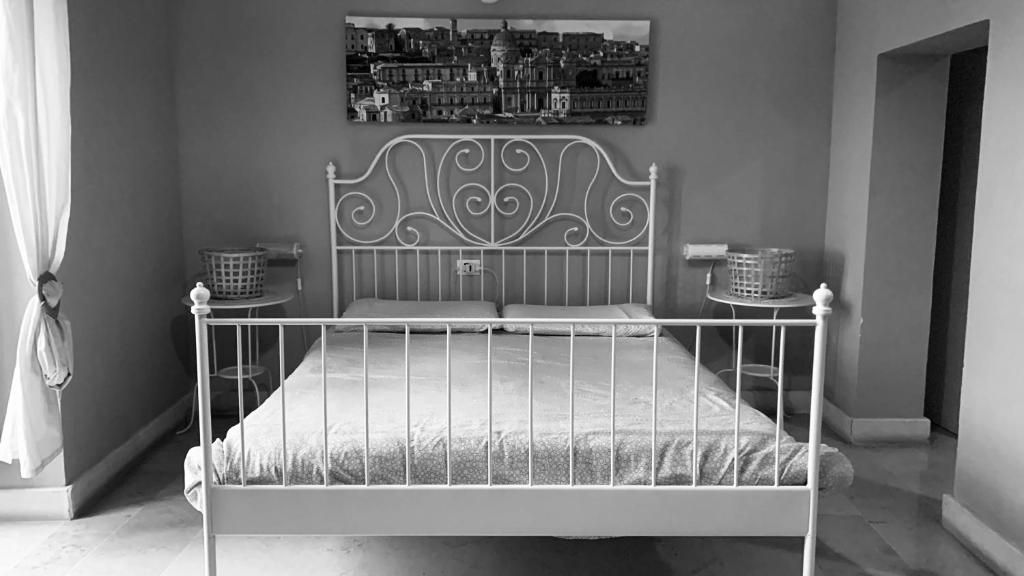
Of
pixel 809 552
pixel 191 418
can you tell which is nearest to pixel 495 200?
pixel 191 418

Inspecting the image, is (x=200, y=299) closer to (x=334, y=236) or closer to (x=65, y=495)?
(x=65, y=495)

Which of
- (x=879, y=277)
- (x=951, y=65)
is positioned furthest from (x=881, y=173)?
(x=951, y=65)

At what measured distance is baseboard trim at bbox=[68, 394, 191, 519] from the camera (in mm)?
3121

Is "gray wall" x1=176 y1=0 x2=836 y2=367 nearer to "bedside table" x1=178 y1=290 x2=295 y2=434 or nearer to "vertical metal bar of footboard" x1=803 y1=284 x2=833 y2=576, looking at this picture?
"bedside table" x1=178 y1=290 x2=295 y2=434

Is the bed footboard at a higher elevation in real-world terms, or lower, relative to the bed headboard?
lower

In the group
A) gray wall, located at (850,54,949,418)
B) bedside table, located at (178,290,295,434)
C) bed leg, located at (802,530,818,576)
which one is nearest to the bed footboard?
bed leg, located at (802,530,818,576)

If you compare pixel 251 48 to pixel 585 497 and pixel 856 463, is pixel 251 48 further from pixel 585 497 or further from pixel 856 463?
pixel 856 463

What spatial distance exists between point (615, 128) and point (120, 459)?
275cm

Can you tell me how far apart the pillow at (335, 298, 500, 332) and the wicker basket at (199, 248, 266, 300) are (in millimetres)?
440

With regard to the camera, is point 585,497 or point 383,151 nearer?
point 585,497

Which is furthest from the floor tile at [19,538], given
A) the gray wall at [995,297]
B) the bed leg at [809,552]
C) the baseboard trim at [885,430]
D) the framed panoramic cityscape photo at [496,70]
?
the baseboard trim at [885,430]

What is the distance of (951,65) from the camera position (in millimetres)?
4160

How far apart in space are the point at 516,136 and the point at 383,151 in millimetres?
670

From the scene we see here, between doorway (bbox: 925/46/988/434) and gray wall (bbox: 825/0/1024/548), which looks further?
doorway (bbox: 925/46/988/434)
